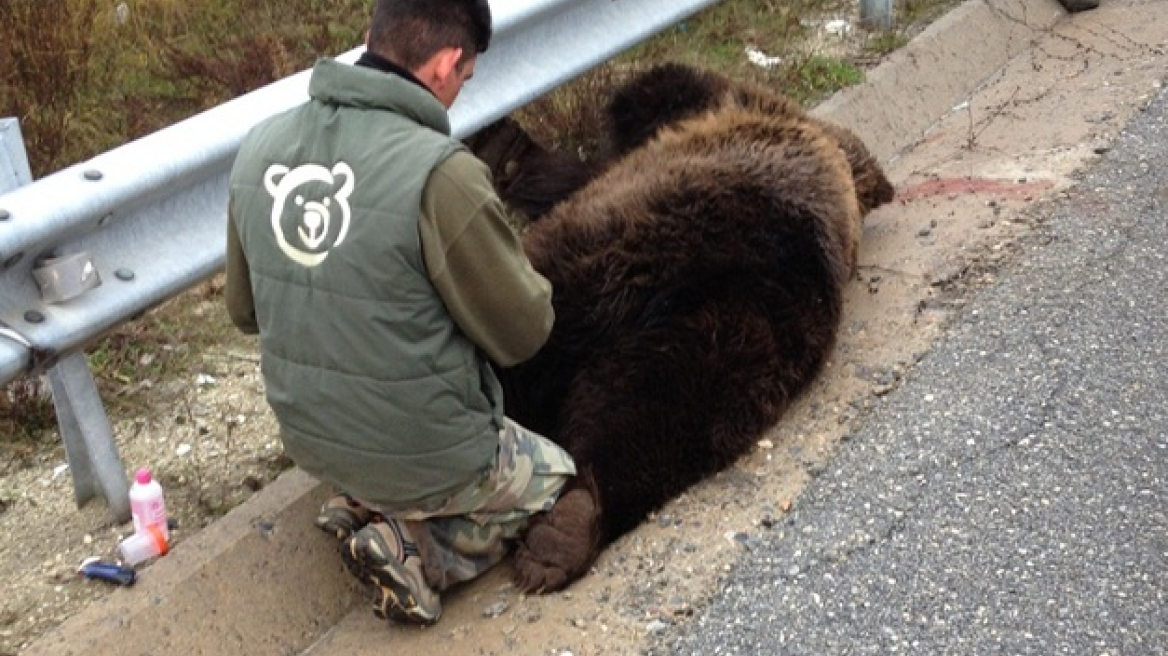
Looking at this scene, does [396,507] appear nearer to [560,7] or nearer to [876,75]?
[560,7]

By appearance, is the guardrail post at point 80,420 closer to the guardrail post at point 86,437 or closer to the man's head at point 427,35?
the guardrail post at point 86,437

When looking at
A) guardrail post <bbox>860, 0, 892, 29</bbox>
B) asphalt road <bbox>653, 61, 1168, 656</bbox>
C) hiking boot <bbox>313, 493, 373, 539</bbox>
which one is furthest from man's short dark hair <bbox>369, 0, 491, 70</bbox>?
guardrail post <bbox>860, 0, 892, 29</bbox>

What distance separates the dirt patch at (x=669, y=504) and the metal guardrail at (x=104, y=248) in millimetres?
276

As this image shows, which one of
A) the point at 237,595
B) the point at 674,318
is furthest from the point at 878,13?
the point at 237,595

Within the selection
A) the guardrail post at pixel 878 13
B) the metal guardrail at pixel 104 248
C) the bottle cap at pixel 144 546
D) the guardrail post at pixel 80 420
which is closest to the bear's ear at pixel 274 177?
the metal guardrail at pixel 104 248

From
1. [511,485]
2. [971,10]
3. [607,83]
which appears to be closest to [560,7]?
[607,83]

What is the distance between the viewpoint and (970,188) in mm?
6113

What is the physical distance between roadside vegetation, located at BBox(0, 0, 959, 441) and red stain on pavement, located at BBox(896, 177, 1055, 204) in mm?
893

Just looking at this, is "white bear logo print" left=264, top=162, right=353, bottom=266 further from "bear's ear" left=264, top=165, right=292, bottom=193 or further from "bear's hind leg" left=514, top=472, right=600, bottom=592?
"bear's hind leg" left=514, top=472, right=600, bottom=592

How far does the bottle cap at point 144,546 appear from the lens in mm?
3727

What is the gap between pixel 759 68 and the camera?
731 centimetres

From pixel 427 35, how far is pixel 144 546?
1564 millimetres

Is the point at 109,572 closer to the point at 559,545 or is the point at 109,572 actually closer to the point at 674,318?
the point at 559,545

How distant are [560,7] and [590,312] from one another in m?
1.50
